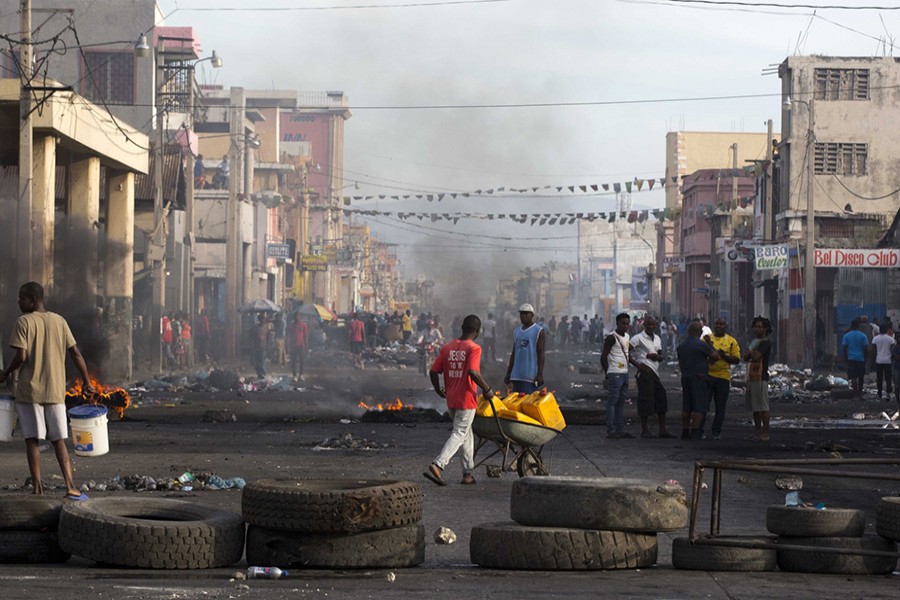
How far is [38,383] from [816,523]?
19.0 feet

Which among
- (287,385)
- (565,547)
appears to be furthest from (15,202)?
(565,547)

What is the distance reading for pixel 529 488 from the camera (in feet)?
28.8

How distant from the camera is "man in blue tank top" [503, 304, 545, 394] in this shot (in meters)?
15.7

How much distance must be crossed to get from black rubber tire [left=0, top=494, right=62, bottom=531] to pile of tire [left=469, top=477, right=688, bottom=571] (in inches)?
102

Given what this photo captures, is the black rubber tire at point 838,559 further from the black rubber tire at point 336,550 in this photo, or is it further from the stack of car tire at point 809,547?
the black rubber tire at point 336,550

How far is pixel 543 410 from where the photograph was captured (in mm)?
12891

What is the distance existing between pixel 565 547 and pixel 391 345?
51.3m

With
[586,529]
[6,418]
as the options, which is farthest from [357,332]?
[586,529]

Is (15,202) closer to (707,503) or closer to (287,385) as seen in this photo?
(287,385)

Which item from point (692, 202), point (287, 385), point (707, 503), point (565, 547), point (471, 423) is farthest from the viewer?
point (692, 202)

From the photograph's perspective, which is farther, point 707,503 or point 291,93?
point 291,93

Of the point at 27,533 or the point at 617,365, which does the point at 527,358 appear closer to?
the point at 617,365

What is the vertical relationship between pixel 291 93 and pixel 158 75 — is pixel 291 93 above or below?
above

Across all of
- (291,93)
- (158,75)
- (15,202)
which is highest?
(291,93)
